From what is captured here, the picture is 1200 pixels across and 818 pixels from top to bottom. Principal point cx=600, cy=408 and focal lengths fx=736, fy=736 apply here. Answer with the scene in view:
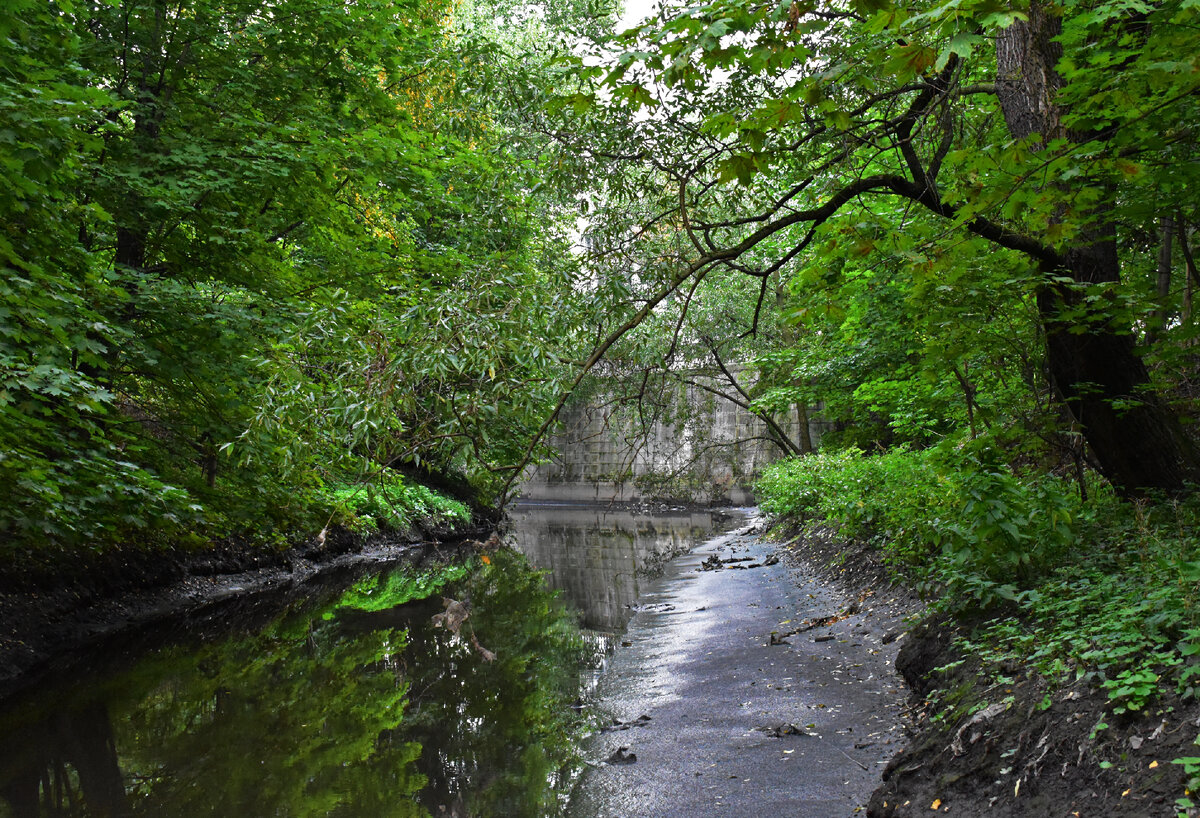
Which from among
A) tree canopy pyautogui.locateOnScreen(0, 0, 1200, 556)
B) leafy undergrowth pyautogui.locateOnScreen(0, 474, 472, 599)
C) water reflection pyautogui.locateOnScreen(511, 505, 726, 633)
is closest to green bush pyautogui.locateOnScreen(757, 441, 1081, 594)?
tree canopy pyautogui.locateOnScreen(0, 0, 1200, 556)

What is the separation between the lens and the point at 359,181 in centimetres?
729

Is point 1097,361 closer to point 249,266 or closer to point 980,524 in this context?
point 980,524

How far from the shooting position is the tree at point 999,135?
2549 mm

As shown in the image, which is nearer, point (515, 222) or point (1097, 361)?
point (1097, 361)

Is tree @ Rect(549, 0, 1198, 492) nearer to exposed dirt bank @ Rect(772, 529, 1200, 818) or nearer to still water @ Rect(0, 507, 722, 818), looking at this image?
exposed dirt bank @ Rect(772, 529, 1200, 818)

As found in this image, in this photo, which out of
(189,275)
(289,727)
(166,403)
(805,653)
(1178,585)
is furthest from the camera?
(166,403)

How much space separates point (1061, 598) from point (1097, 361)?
1.66 metres

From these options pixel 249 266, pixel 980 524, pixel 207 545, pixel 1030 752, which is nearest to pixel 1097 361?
pixel 980 524

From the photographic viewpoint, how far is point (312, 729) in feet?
14.9

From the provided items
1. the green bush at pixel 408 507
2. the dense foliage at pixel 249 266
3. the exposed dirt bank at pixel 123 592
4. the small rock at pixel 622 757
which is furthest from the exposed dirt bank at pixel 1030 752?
the green bush at pixel 408 507

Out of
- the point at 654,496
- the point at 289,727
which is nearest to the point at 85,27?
the point at 289,727

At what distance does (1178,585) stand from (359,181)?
23.2 feet

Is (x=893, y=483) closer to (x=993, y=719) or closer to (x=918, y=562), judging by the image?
(x=918, y=562)

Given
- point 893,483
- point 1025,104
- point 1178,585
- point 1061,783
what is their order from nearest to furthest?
1. point 1061,783
2. point 1178,585
3. point 1025,104
4. point 893,483
